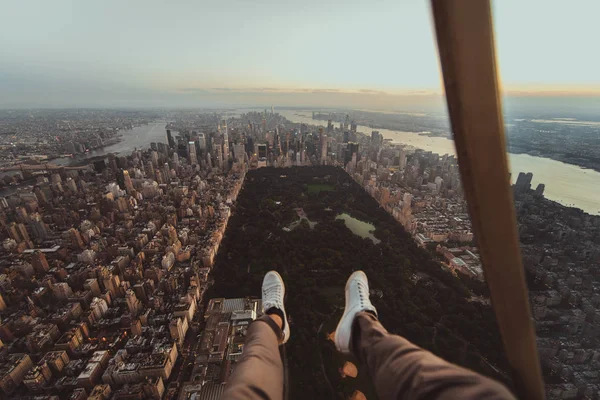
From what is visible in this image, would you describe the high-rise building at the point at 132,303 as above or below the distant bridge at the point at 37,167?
below

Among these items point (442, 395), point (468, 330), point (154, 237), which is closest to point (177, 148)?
point (154, 237)

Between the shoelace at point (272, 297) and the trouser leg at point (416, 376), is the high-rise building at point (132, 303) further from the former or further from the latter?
the trouser leg at point (416, 376)

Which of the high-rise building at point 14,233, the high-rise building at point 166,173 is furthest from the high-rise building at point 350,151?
the high-rise building at point 14,233

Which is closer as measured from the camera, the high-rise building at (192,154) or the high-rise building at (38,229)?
the high-rise building at (38,229)

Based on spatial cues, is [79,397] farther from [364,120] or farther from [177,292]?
[364,120]

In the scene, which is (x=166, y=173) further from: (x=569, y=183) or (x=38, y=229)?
(x=569, y=183)

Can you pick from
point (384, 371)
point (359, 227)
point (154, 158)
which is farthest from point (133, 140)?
point (384, 371)

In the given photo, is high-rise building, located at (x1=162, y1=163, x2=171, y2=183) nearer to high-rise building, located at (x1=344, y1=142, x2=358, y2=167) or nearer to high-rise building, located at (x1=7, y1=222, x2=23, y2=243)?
high-rise building, located at (x1=7, y1=222, x2=23, y2=243)
